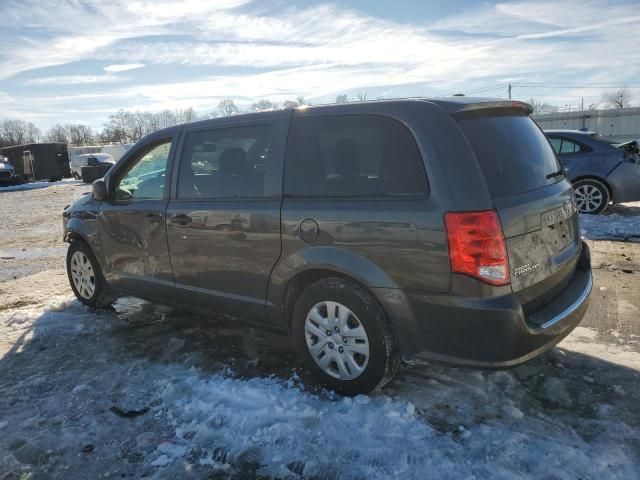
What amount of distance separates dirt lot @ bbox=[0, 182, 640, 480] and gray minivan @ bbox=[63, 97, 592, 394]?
0.38 metres

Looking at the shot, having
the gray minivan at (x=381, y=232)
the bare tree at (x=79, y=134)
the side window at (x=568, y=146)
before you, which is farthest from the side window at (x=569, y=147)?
the bare tree at (x=79, y=134)

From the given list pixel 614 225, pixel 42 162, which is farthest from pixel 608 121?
pixel 42 162

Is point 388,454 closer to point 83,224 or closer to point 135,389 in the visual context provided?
point 135,389

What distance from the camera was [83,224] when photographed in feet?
16.7

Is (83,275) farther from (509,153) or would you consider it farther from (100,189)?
(509,153)

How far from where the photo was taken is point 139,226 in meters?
4.40

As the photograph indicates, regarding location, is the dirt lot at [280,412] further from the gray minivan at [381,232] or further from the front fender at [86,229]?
the front fender at [86,229]

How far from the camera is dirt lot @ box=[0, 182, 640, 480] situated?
104 inches

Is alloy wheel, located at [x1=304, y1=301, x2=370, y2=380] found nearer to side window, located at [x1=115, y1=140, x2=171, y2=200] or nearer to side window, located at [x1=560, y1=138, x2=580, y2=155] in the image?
side window, located at [x1=115, y1=140, x2=171, y2=200]

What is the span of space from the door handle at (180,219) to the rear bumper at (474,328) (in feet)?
5.94

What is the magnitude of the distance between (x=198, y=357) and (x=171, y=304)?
0.64m

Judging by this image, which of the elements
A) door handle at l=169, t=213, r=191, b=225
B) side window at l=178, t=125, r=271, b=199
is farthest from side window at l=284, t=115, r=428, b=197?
door handle at l=169, t=213, r=191, b=225

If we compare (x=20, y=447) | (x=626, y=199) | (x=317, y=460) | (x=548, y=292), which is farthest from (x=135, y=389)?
(x=626, y=199)

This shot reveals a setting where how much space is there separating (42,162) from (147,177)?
33902 mm
